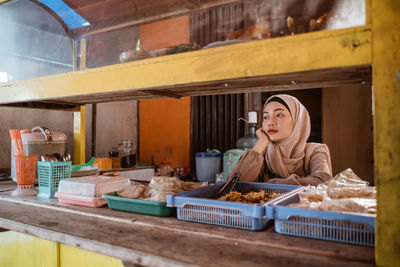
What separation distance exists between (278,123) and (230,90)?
0.80 m

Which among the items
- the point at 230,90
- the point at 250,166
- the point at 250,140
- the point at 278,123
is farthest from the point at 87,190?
the point at 250,140

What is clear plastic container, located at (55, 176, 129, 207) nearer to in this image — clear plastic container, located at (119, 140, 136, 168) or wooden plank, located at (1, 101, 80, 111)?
wooden plank, located at (1, 101, 80, 111)

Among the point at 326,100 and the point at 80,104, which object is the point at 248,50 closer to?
the point at 80,104

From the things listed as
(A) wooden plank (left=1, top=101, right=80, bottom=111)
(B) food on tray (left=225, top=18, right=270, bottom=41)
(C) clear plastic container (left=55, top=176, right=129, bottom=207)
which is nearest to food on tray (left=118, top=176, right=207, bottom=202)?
(C) clear plastic container (left=55, top=176, right=129, bottom=207)

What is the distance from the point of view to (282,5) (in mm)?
1151

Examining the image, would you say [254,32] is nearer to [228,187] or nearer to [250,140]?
[228,187]

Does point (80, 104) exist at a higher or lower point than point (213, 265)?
higher

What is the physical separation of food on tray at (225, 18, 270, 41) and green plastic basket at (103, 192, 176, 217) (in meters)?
0.73

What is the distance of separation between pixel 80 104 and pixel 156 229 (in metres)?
1.71

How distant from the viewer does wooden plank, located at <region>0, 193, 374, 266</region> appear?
0.76 metres

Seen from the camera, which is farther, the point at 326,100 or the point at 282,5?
the point at 326,100

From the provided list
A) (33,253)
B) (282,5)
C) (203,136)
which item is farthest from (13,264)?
(203,136)

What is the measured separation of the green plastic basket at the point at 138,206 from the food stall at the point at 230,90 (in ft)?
0.11

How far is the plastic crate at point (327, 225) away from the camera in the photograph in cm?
80
